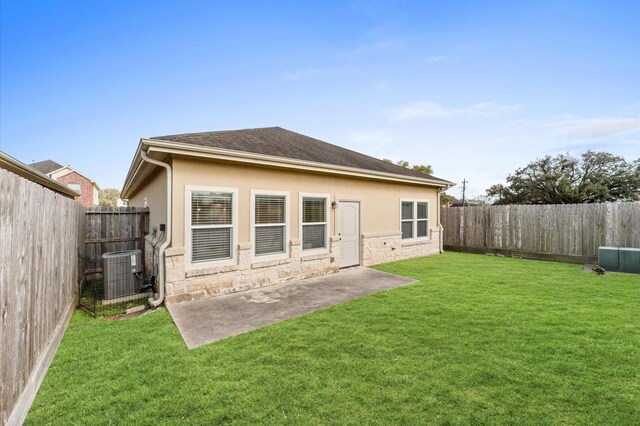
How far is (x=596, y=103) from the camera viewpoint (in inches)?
440

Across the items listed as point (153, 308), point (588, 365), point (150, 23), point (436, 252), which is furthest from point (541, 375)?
point (150, 23)

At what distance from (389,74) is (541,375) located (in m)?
11.0

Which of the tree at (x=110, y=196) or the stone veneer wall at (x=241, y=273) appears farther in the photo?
the tree at (x=110, y=196)

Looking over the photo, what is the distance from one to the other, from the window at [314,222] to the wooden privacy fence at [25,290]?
196 inches

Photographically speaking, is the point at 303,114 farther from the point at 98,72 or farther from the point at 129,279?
the point at 129,279

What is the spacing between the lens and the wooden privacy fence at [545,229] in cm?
888

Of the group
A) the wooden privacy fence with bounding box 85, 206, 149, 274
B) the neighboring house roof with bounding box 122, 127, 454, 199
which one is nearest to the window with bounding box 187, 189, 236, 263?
the neighboring house roof with bounding box 122, 127, 454, 199

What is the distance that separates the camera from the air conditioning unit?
581cm

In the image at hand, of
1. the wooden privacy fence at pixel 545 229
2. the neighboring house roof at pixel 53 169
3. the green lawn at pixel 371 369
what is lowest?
the green lawn at pixel 371 369

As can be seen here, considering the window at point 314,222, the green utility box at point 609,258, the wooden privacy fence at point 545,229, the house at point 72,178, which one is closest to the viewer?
the window at point 314,222

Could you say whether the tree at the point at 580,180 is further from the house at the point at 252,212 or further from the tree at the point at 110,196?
the tree at the point at 110,196

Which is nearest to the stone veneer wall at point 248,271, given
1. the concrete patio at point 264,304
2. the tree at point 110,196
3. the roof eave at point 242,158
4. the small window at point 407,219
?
the concrete patio at point 264,304

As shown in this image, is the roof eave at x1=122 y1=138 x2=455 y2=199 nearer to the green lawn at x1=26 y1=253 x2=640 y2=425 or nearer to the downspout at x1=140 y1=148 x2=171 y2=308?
the downspout at x1=140 y1=148 x2=171 y2=308

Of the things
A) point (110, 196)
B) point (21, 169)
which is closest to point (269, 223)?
point (21, 169)
